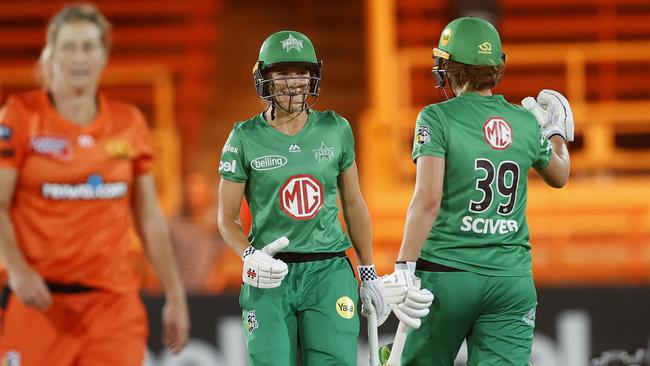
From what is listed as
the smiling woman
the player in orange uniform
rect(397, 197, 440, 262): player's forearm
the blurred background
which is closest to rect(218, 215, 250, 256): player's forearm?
the smiling woman

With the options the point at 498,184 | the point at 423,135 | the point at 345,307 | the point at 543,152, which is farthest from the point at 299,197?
the point at 543,152

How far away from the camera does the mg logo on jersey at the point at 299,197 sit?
190 inches

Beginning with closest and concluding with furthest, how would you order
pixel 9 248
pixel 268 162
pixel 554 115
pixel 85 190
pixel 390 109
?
pixel 9 248 < pixel 85 190 < pixel 268 162 < pixel 554 115 < pixel 390 109

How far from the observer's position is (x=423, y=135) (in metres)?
4.97

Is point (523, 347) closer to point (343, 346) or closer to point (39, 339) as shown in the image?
point (343, 346)

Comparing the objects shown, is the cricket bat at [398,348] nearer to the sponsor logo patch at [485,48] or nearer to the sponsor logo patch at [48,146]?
the sponsor logo patch at [485,48]

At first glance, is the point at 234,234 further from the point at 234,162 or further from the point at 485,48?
the point at 485,48

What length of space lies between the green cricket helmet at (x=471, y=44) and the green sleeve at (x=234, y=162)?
0.96 meters

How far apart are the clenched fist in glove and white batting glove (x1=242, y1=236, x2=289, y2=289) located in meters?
0.51

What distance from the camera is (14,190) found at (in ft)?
15.5

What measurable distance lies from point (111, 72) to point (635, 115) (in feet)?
19.1

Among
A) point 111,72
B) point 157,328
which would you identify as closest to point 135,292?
point 157,328

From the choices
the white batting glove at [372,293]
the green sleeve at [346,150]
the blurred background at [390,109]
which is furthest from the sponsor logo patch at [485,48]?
the blurred background at [390,109]

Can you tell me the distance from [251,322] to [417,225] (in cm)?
79
